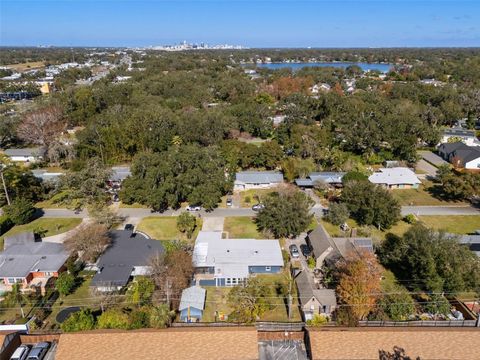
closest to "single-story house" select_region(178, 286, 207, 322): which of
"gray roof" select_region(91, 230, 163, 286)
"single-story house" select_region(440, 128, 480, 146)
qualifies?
"gray roof" select_region(91, 230, 163, 286)

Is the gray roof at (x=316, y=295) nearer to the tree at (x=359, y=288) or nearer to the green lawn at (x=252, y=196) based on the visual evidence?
the tree at (x=359, y=288)

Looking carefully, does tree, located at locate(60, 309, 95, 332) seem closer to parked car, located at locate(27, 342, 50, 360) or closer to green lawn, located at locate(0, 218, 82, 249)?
parked car, located at locate(27, 342, 50, 360)

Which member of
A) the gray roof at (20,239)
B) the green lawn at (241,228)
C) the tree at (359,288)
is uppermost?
the tree at (359,288)

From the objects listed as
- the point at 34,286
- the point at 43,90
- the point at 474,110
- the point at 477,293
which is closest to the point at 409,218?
the point at 477,293

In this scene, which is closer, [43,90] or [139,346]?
[139,346]

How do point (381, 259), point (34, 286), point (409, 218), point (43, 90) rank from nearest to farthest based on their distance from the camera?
point (34, 286)
point (381, 259)
point (409, 218)
point (43, 90)

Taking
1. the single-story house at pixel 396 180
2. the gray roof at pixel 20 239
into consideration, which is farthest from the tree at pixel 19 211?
the single-story house at pixel 396 180

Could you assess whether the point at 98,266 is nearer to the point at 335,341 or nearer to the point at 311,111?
the point at 335,341
